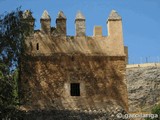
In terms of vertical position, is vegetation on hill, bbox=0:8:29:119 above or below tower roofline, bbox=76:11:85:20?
below

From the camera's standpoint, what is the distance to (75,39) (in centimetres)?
1723

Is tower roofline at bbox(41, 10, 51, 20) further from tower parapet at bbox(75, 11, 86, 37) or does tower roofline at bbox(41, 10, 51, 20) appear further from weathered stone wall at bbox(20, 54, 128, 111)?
weathered stone wall at bbox(20, 54, 128, 111)

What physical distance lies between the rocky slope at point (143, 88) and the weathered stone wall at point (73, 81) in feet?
64.3

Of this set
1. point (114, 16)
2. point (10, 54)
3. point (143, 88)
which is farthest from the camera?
point (143, 88)

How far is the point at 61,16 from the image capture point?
17.2 meters

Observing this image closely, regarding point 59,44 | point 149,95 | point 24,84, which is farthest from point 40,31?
point 149,95

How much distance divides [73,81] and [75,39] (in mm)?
2047

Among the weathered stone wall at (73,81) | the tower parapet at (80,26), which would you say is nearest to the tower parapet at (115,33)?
the weathered stone wall at (73,81)

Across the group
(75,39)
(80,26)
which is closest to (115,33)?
(80,26)

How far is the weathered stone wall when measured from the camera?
16.3 metres

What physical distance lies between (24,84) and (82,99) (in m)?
2.72

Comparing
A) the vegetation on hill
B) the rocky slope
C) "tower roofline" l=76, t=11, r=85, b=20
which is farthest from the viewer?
the rocky slope

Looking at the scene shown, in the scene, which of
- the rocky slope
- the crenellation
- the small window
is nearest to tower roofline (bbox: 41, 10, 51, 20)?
the crenellation

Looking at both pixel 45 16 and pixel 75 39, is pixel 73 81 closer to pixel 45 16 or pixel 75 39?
pixel 75 39
